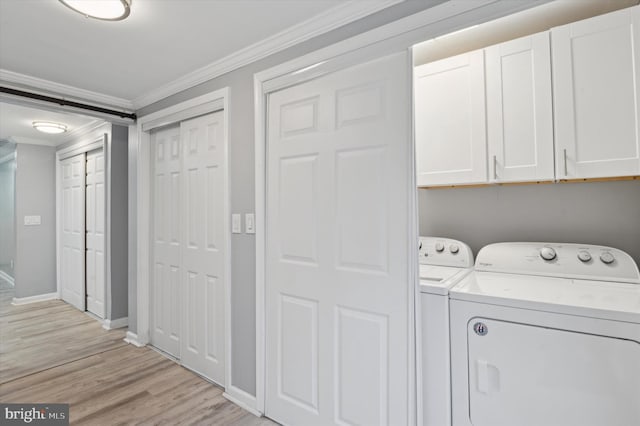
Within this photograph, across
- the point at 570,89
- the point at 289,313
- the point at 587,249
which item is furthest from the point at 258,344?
the point at 570,89

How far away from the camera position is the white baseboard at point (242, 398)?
6.97 feet

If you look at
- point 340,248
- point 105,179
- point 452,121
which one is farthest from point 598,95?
point 105,179

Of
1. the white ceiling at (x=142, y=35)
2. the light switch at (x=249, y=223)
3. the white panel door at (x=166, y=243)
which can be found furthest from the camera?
the white panel door at (x=166, y=243)

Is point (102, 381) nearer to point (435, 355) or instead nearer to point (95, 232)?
point (95, 232)

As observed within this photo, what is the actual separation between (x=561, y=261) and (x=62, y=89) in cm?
384

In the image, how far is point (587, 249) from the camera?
1.70 metres

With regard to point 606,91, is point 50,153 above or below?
above

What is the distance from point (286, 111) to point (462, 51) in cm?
135

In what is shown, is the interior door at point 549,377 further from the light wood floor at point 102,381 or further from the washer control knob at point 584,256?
the light wood floor at point 102,381

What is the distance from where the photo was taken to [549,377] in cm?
128

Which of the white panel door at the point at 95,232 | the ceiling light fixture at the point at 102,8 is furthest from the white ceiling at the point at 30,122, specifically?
the ceiling light fixture at the point at 102,8

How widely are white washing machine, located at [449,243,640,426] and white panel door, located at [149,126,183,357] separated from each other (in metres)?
2.33

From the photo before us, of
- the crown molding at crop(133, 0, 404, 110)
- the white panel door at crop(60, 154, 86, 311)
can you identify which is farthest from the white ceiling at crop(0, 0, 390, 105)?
the white panel door at crop(60, 154, 86, 311)

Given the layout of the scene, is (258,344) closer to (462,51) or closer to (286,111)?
(286,111)
